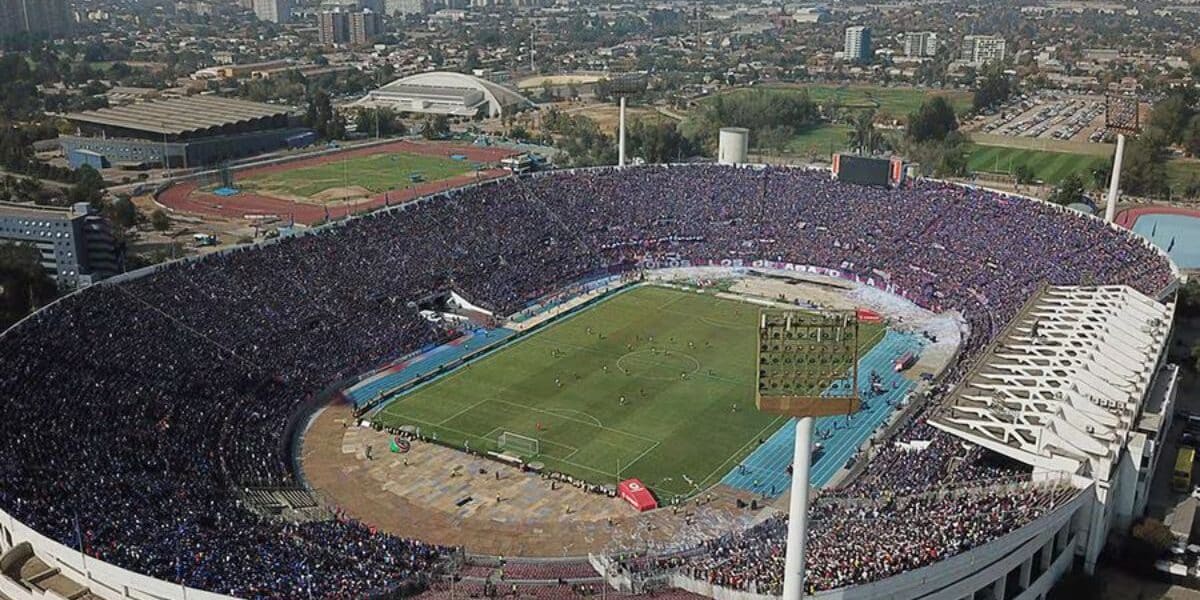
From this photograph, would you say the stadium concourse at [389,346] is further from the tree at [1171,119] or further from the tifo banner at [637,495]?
the tree at [1171,119]

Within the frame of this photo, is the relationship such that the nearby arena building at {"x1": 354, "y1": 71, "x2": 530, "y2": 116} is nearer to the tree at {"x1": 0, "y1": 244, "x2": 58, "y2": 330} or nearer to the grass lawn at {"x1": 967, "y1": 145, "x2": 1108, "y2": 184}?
the grass lawn at {"x1": 967, "y1": 145, "x2": 1108, "y2": 184}

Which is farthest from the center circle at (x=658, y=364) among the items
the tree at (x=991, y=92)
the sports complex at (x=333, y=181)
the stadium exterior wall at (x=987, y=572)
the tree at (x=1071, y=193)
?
the tree at (x=991, y=92)

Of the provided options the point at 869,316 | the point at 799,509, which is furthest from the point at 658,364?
the point at 799,509

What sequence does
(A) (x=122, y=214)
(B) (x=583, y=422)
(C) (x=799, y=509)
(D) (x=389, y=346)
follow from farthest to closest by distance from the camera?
1. (A) (x=122, y=214)
2. (D) (x=389, y=346)
3. (B) (x=583, y=422)
4. (C) (x=799, y=509)

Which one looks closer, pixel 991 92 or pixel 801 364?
pixel 801 364

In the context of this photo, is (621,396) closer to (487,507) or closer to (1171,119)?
(487,507)

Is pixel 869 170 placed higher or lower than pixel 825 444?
higher
